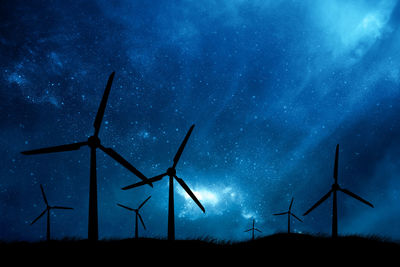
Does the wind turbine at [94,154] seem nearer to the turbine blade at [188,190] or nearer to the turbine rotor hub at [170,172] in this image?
the turbine blade at [188,190]

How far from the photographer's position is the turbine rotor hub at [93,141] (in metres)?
28.4

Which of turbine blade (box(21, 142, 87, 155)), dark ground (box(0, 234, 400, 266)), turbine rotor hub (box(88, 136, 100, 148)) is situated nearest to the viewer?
turbine blade (box(21, 142, 87, 155))

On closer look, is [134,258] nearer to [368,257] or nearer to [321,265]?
[321,265]

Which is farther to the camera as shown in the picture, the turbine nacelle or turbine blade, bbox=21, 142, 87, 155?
the turbine nacelle

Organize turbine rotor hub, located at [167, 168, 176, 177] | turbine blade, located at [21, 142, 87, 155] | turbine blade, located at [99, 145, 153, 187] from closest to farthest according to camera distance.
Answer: turbine blade, located at [21, 142, 87, 155] < turbine blade, located at [99, 145, 153, 187] < turbine rotor hub, located at [167, 168, 176, 177]

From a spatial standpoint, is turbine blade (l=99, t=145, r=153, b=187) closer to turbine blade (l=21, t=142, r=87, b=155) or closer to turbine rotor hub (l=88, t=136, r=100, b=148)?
turbine rotor hub (l=88, t=136, r=100, b=148)

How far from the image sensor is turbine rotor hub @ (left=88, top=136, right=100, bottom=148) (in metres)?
28.4

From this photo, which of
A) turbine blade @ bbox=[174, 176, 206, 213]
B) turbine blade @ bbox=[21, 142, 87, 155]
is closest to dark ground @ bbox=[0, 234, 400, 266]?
turbine blade @ bbox=[174, 176, 206, 213]

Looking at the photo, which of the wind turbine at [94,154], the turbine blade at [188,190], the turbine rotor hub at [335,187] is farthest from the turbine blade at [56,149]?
the turbine rotor hub at [335,187]

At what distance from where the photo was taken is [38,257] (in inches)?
1046

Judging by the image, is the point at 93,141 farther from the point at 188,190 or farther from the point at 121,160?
the point at 188,190

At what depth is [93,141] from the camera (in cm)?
2855

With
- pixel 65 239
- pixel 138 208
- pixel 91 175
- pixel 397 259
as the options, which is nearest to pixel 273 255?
pixel 397 259

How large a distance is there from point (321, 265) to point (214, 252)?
11.5 metres
